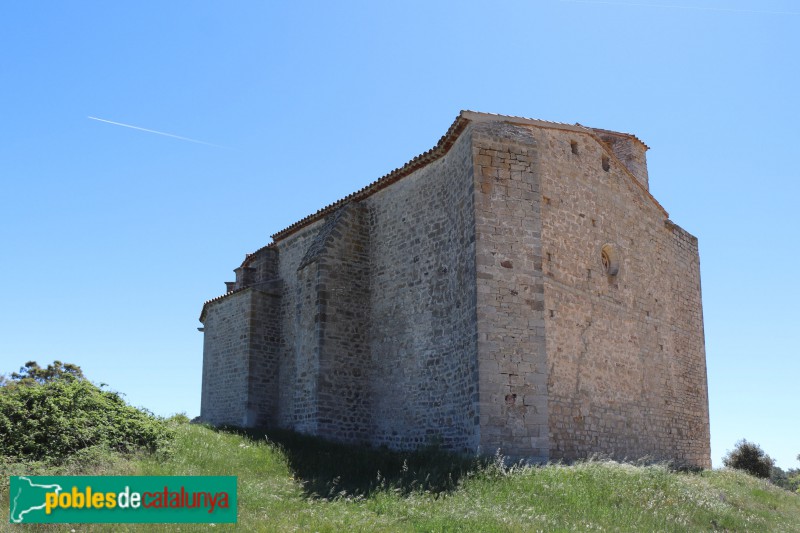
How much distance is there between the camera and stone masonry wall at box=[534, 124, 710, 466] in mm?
14242

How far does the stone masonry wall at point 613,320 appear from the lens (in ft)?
46.7

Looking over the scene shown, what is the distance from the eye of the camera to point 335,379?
16344mm

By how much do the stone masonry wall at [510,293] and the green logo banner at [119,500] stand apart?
16.7 feet

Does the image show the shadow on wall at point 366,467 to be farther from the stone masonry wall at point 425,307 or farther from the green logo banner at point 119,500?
the green logo banner at point 119,500

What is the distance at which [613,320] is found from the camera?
1576 cm

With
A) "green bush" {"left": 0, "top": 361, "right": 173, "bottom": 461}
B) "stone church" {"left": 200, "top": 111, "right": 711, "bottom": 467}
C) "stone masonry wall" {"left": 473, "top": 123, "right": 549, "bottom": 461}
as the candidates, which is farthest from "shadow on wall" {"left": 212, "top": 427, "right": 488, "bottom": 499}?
"green bush" {"left": 0, "top": 361, "right": 173, "bottom": 461}

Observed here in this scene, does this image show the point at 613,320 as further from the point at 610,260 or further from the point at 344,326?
the point at 344,326

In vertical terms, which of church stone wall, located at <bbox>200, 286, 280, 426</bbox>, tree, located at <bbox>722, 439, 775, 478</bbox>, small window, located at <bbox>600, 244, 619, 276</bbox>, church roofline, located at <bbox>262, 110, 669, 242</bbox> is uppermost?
church roofline, located at <bbox>262, 110, 669, 242</bbox>

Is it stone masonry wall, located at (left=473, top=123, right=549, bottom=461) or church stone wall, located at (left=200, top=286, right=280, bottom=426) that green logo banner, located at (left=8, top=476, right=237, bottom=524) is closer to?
stone masonry wall, located at (left=473, top=123, right=549, bottom=461)

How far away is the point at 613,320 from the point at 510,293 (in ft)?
12.1

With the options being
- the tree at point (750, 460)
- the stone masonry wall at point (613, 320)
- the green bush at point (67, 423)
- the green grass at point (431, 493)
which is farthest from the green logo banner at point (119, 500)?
the tree at point (750, 460)

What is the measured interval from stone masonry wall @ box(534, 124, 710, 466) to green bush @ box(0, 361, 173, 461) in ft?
24.0

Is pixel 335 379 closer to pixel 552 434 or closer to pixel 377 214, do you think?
pixel 377 214

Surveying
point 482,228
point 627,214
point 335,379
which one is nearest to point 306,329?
point 335,379
